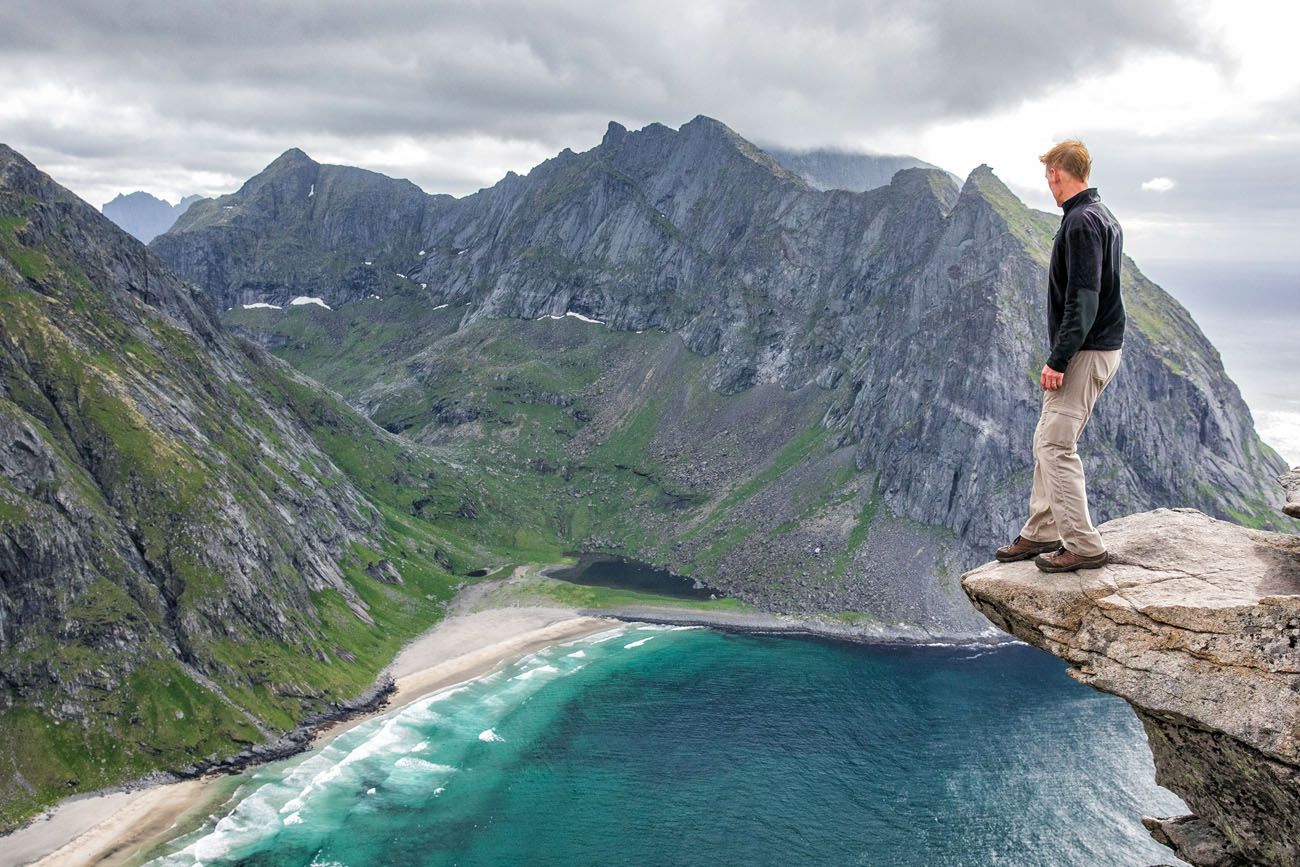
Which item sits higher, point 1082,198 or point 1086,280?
point 1082,198

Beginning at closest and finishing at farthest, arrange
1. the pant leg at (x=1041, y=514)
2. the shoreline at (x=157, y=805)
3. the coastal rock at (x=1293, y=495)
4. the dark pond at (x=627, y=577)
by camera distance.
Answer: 1. the coastal rock at (x=1293, y=495)
2. the pant leg at (x=1041, y=514)
3. the shoreline at (x=157, y=805)
4. the dark pond at (x=627, y=577)

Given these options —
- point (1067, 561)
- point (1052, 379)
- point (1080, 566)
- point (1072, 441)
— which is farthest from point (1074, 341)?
point (1080, 566)

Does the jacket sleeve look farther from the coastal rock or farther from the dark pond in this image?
the dark pond

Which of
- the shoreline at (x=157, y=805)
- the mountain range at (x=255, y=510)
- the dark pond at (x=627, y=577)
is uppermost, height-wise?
the mountain range at (x=255, y=510)

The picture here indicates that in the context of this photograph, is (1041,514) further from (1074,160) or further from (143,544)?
(143,544)

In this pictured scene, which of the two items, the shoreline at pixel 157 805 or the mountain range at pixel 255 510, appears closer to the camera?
the shoreline at pixel 157 805

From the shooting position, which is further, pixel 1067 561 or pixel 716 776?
pixel 716 776

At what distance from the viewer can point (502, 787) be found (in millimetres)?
93250

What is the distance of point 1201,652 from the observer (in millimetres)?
12836

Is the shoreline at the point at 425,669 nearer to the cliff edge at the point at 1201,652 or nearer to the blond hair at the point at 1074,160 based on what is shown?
the cliff edge at the point at 1201,652

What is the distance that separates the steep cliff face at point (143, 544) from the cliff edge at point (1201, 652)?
103 metres

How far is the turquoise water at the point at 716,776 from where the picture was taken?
80562 millimetres

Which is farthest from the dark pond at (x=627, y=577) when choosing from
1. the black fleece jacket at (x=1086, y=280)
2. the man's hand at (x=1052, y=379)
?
the black fleece jacket at (x=1086, y=280)

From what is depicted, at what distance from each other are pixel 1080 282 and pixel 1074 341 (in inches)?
41.7
